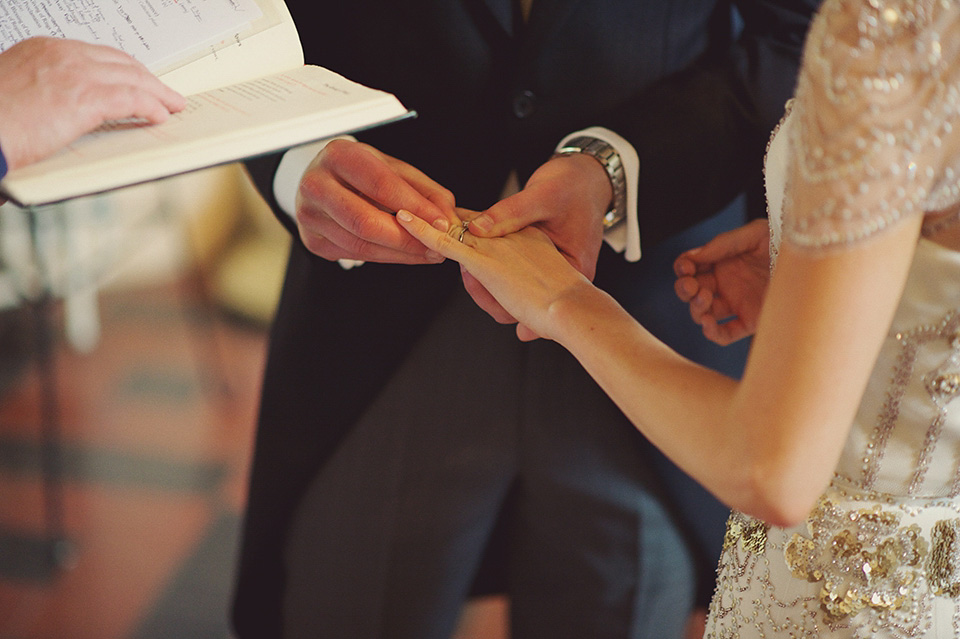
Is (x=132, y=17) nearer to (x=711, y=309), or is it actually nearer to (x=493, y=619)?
(x=711, y=309)

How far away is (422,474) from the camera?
1.27 m

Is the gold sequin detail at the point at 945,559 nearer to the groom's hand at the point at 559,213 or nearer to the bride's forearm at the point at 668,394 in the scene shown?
the bride's forearm at the point at 668,394

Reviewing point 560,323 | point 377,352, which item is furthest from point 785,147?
point 377,352

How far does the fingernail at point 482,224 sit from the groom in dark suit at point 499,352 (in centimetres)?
15

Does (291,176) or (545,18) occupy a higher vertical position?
(545,18)

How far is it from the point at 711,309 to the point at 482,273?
0.37 meters

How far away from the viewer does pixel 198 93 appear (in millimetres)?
790

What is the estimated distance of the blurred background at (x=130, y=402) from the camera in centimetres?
218

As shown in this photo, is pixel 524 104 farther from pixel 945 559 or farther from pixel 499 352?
pixel 945 559

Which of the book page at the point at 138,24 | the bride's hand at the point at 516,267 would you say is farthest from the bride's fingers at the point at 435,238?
the book page at the point at 138,24

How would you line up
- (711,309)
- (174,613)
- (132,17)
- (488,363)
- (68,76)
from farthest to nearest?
1. (174,613)
2. (488,363)
3. (711,309)
4. (132,17)
5. (68,76)

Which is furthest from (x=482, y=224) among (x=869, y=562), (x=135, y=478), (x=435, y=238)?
(x=135, y=478)

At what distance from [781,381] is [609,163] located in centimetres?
58

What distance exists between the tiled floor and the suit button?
1558 millimetres
